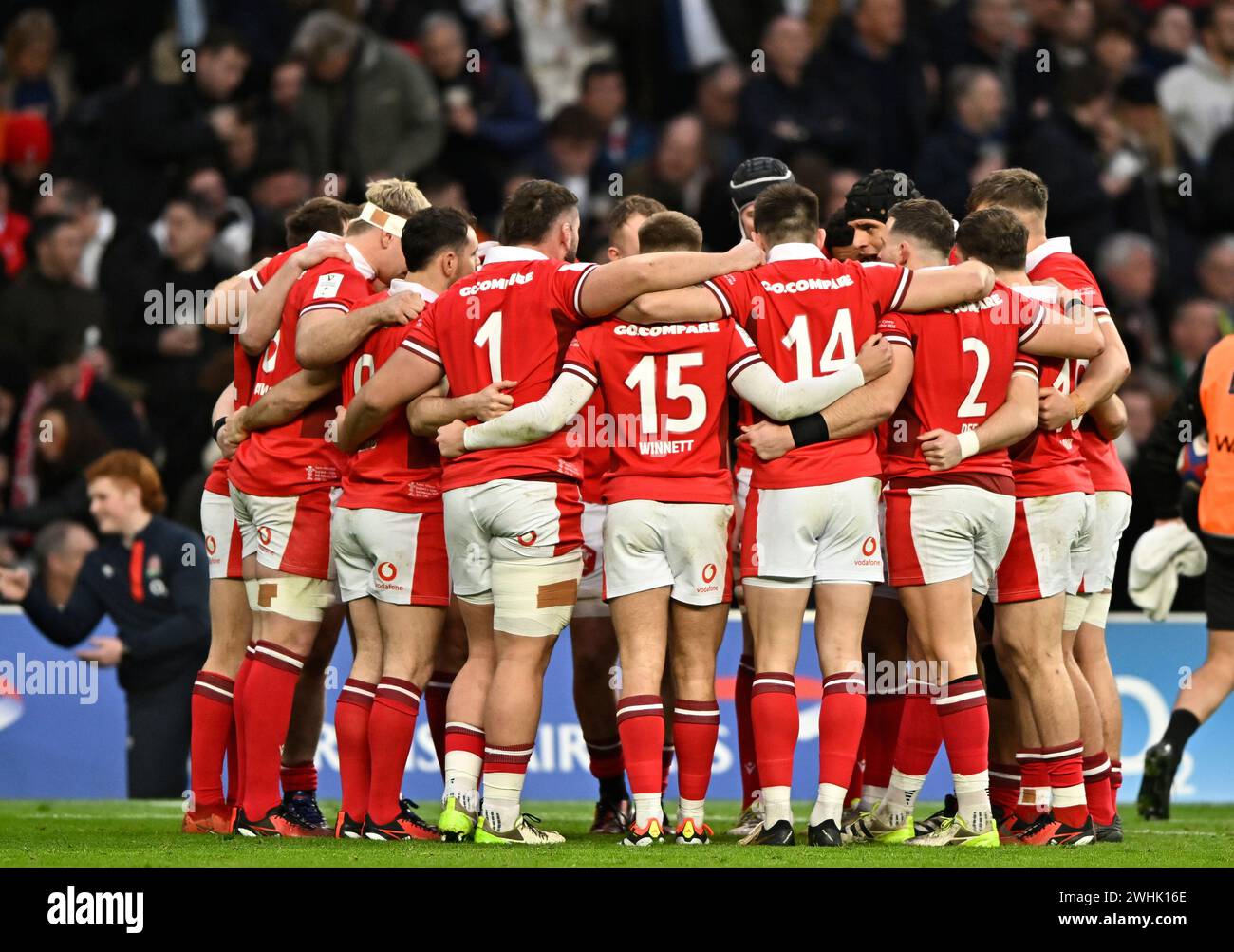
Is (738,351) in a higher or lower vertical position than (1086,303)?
lower

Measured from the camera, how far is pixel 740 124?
13.9 meters

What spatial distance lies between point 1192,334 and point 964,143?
217 cm

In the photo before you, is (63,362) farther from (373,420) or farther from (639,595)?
(639,595)

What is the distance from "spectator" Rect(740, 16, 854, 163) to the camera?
44.8 ft

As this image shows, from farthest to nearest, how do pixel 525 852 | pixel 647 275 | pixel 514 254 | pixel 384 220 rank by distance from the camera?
pixel 384 220 → pixel 514 254 → pixel 647 275 → pixel 525 852

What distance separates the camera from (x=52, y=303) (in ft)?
42.8

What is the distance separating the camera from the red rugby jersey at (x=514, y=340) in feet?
23.5

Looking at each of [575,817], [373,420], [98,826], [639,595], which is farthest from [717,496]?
[98,826]

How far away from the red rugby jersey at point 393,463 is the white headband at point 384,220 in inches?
19.5

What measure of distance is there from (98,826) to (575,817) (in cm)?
233

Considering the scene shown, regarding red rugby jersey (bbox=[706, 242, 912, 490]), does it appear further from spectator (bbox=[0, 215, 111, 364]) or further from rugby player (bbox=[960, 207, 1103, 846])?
spectator (bbox=[0, 215, 111, 364])

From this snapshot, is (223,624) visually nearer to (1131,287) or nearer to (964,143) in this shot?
(964,143)

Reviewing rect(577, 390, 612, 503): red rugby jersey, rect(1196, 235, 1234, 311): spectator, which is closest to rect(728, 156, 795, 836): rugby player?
rect(577, 390, 612, 503): red rugby jersey

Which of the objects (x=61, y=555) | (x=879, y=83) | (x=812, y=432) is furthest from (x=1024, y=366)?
(x=879, y=83)
